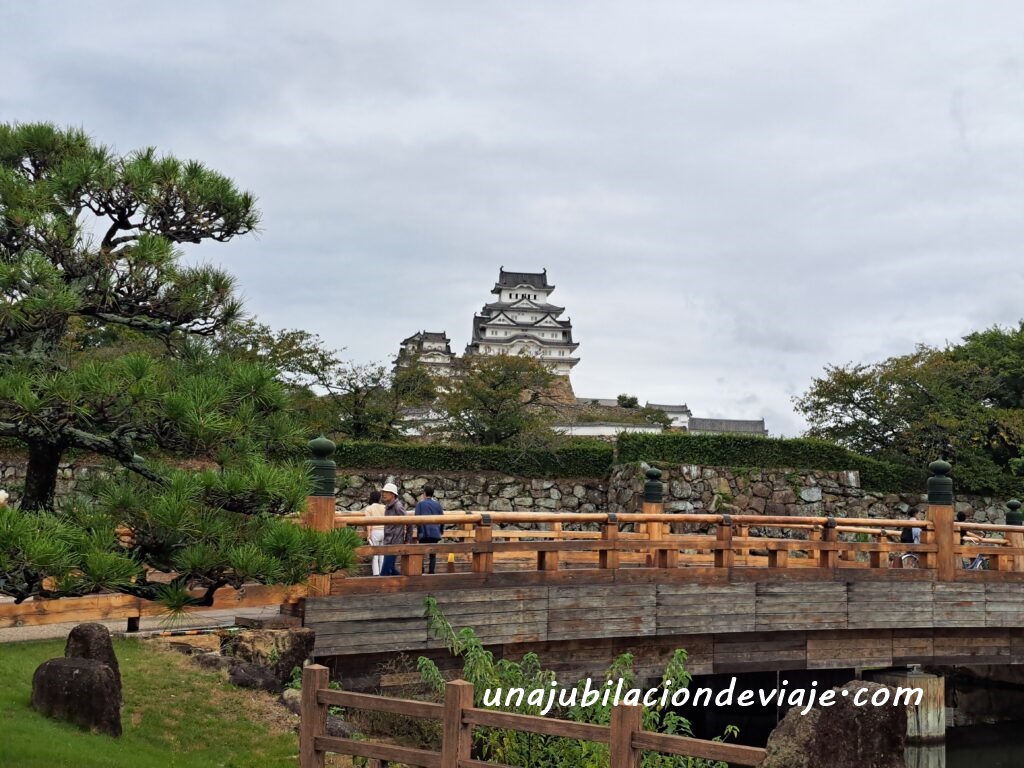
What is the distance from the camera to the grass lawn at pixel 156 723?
7215 millimetres

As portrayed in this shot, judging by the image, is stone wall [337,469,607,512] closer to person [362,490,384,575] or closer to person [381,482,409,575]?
person [362,490,384,575]

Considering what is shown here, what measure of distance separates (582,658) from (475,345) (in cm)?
5258

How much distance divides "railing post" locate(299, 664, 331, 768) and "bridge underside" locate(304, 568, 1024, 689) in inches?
111

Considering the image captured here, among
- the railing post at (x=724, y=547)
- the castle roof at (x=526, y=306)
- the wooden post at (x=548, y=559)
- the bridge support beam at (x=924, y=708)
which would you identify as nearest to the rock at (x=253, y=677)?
the wooden post at (x=548, y=559)

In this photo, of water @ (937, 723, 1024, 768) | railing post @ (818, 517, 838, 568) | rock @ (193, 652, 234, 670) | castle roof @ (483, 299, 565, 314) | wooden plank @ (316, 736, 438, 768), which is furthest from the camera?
castle roof @ (483, 299, 565, 314)

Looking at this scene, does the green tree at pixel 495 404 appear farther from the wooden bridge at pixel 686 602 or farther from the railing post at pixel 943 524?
the railing post at pixel 943 524

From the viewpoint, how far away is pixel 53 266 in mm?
6590

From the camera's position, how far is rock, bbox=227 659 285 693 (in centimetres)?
933

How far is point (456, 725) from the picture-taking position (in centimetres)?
668

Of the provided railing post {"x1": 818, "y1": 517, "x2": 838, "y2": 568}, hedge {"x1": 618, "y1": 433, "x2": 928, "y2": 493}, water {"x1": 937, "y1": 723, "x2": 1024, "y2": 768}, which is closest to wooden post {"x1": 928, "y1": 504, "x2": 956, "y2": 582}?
railing post {"x1": 818, "y1": 517, "x2": 838, "y2": 568}

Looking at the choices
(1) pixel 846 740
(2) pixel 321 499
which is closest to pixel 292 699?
(2) pixel 321 499

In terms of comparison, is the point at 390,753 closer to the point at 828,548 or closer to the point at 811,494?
the point at 828,548

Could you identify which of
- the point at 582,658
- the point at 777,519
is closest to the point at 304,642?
the point at 582,658

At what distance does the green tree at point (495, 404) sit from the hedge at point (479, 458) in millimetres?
738
